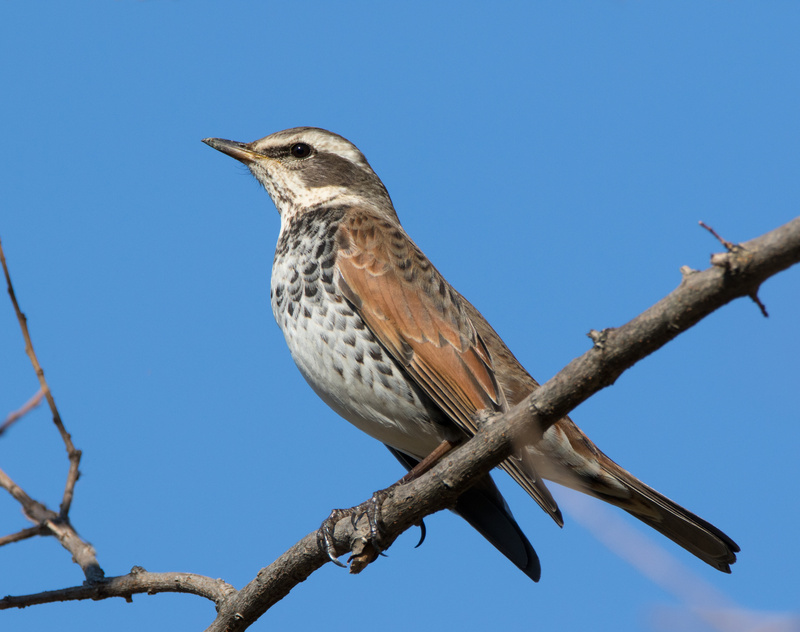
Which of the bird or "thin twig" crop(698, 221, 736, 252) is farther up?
the bird

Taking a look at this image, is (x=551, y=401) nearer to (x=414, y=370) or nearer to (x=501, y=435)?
(x=501, y=435)

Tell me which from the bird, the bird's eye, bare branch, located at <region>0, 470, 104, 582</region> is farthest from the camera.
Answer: the bird's eye

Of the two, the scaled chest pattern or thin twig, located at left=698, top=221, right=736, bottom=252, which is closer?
thin twig, located at left=698, top=221, right=736, bottom=252

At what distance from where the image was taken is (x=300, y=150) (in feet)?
25.9

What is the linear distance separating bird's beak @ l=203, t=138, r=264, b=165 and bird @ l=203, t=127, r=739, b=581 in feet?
4.33

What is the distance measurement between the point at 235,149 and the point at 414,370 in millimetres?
3185

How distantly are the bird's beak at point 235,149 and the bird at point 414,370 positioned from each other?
132 centimetres

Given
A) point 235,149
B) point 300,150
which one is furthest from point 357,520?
point 235,149

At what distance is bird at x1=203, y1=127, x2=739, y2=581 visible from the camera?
19.3 ft

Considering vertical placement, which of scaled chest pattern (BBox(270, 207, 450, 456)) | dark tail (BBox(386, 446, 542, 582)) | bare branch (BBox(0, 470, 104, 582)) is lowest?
dark tail (BBox(386, 446, 542, 582))

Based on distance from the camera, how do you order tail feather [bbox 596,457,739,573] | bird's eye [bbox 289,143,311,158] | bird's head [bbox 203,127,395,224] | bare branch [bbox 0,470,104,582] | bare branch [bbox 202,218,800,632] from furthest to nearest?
bird's eye [bbox 289,143,311,158] → bird's head [bbox 203,127,395,224] → tail feather [bbox 596,457,739,573] → bare branch [bbox 0,470,104,582] → bare branch [bbox 202,218,800,632]

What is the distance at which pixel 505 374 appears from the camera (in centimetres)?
675

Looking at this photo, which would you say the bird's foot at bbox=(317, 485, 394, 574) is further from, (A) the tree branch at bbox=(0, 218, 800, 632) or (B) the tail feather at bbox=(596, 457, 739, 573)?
(B) the tail feather at bbox=(596, 457, 739, 573)

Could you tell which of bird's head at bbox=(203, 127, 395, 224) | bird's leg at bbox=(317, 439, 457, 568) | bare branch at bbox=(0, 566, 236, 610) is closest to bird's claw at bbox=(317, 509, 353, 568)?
bird's leg at bbox=(317, 439, 457, 568)
